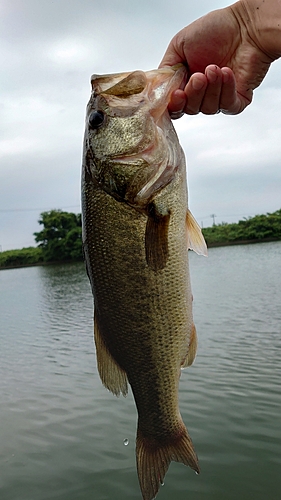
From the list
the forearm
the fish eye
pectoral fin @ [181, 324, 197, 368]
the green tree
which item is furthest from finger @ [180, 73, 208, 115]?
the green tree

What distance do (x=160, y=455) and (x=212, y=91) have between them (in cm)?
201

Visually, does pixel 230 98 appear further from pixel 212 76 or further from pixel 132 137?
pixel 132 137

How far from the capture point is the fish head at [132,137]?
2443 mm

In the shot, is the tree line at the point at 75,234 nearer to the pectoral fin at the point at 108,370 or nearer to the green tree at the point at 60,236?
the green tree at the point at 60,236

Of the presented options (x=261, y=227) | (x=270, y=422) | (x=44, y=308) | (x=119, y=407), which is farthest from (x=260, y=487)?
(x=261, y=227)

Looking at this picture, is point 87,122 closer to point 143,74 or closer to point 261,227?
point 143,74

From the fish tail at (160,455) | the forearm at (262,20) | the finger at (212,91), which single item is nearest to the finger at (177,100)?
the finger at (212,91)

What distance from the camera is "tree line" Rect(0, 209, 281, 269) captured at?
64125 mm

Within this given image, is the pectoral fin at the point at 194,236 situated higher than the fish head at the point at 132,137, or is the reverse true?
the fish head at the point at 132,137

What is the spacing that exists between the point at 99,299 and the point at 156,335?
14.2 inches

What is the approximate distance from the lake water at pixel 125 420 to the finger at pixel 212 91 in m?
4.61

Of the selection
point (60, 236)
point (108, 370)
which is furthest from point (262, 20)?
point (60, 236)

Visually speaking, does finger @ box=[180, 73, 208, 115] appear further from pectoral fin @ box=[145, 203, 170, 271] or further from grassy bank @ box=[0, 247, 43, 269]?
grassy bank @ box=[0, 247, 43, 269]

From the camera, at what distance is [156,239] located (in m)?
2.37
